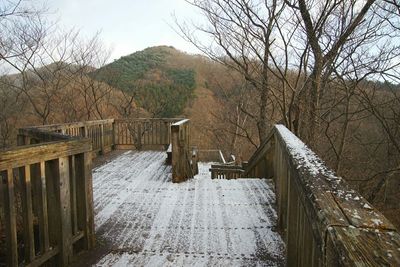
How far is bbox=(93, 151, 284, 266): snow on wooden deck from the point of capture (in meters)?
2.78

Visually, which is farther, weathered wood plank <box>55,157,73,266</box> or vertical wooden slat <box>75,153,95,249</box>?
vertical wooden slat <box>75,153,95,249</box>

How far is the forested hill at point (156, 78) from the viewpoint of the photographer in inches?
755

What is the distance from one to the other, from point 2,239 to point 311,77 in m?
5.81

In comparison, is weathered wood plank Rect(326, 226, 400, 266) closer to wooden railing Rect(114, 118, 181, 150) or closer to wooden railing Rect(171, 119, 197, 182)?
wooden railing Rect(171, 119, 197, 182)

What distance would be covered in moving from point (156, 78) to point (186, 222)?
2504 cm

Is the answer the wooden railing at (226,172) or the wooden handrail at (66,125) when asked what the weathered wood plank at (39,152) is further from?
the wooden railing at (226,172)

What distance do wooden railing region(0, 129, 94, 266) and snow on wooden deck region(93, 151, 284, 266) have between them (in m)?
0.36

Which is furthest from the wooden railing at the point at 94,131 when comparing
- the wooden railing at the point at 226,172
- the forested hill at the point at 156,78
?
the forested hill at the point at 156,78

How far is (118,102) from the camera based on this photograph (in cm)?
1756

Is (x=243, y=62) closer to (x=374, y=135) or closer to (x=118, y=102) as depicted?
(x=374, y=135)

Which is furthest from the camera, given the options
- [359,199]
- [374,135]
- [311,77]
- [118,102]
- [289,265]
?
[118,102]

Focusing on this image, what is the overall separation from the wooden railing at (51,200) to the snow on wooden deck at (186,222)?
357 millimetres

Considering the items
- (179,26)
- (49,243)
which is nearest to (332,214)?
(49,243)

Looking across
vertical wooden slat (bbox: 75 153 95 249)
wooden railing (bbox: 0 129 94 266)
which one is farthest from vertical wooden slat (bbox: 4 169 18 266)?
vertical wooden slat (bbox: 75 153 95 249)
